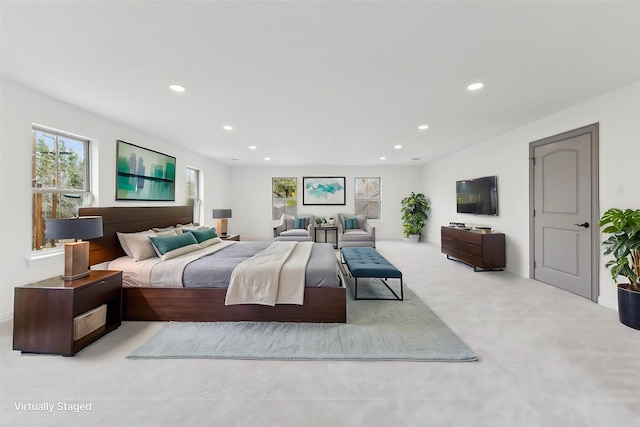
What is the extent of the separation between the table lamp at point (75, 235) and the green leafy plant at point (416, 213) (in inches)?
284

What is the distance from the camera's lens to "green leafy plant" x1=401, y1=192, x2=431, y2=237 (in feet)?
25.1

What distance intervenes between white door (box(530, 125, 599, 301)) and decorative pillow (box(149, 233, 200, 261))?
5.19m

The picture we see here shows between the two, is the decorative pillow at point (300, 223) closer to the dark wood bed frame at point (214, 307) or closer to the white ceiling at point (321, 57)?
the white ceiling at point (321, 57)

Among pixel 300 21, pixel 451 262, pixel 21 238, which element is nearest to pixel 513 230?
pixel 451 262

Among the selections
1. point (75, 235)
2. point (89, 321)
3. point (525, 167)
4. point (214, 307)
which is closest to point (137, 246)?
point (75, 235)

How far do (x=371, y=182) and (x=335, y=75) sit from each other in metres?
5.94

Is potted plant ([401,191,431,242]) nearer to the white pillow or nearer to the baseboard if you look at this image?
the baseboard

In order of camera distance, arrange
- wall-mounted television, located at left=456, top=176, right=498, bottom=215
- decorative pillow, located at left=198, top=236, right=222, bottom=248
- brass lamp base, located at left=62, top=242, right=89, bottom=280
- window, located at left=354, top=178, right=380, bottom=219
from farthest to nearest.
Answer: window, located at left=354, top=178, right=380, bottom=219 < wall-mounted television, located at left=456, top=176, right=498, bottom=215 < decorative pillow, located at left=198, top=236, right=222, bottom=248 < brass lamp base, located at left=62, top=242, right=89, bottom=280

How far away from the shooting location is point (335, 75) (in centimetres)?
243

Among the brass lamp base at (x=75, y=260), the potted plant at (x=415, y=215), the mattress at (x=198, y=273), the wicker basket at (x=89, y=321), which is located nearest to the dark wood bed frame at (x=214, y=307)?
the mattress at (x=198, y=273)

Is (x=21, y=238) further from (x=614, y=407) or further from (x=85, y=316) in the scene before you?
(x=614, y=407)

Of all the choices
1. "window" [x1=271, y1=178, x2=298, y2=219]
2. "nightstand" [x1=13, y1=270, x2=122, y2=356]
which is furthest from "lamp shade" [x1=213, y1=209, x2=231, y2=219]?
"nightstand" [x1=13, y1=270, x2=122, y2=356]

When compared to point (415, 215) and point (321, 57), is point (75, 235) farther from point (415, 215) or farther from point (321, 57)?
point (415, 215)

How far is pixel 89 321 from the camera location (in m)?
2.19
